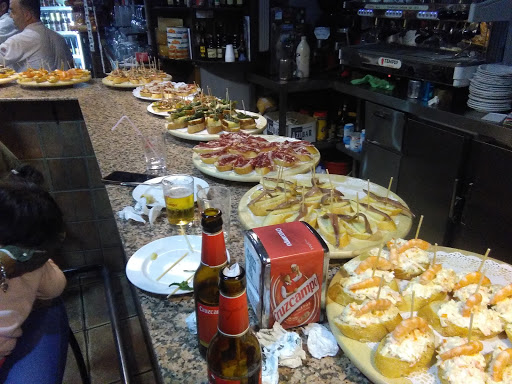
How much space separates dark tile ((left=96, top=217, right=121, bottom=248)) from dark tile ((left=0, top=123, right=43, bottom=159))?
693 mm

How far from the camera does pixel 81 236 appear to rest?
10.8ft

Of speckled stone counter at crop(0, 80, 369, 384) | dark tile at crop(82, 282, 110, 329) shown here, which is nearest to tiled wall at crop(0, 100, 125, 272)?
speckled stone counter at crop(0, 80, 369, 384)

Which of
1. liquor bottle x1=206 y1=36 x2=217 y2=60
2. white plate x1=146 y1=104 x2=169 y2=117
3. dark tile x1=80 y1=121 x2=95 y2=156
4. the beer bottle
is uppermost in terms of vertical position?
liquor bottle x1=206 y1=36 x2=217 y2=60

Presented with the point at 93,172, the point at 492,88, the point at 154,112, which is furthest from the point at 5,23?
the point at 492,88

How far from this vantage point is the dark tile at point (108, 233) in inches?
129

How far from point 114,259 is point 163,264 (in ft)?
7.80

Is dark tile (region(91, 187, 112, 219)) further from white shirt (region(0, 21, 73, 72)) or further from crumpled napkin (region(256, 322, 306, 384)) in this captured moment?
crumpled napkin (region(256, 322, 306, 384))

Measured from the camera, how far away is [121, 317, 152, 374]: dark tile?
257 cm

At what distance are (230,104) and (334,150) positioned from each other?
7.43ft

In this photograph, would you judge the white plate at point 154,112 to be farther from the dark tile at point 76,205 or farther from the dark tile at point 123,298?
the dark tile at point 123,298

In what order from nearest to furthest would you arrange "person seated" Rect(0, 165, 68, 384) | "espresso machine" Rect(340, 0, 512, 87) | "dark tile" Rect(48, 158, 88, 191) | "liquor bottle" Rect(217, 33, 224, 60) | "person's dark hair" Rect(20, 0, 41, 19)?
"person seated" Rect(0, 165, 68, 384)
"espresso machine" Rect(340, 0, 512, 87)
"dark tile" Rect(48, 158, 88, 191)
"person's dark hair" Rect(20, 0, 41, 19)
"liquor bottle" Rect(217, 33, 224, 60)

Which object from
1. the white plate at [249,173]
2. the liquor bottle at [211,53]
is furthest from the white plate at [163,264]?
the liquor bottle at [211,53]

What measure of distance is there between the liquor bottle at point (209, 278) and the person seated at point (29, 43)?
12.9 ft

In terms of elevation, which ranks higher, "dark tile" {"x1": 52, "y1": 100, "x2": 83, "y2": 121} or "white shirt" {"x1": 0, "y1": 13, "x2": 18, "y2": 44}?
"white shirt" {"x1": 0, "y1": 13, "x2": 18, "y2": 44}
